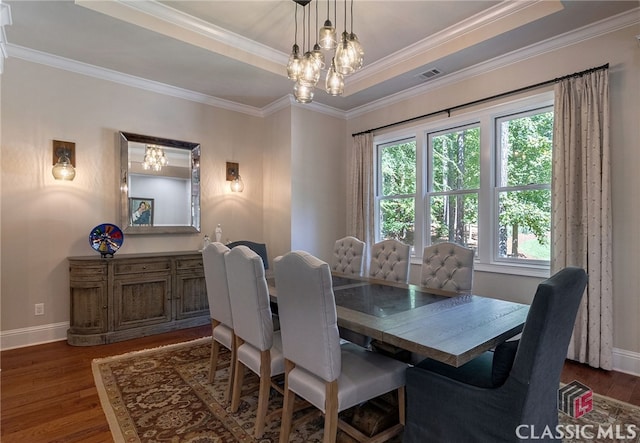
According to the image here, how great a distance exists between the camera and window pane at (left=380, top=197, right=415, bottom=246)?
14.4ft

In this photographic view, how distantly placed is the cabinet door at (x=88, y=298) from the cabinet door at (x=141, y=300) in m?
0.11

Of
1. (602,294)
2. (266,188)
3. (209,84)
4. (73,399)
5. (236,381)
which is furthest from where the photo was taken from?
(266,188)

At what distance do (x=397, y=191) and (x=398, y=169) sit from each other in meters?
0.31

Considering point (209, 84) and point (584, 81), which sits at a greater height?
point (209, 84)

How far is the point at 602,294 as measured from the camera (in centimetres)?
269

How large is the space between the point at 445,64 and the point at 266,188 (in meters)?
2.88

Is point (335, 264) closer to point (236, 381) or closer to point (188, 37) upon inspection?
point (236, 381)

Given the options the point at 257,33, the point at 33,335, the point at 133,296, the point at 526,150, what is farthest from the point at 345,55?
the point at 33,335

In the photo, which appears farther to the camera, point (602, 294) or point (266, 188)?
point (266, 188)

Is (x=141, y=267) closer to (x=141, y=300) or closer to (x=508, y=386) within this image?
(x=141, y=300)

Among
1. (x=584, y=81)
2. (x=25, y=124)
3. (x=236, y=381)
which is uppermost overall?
(x=584, y=81)

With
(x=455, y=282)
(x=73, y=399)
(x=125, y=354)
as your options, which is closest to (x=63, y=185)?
(x=125, y=354)

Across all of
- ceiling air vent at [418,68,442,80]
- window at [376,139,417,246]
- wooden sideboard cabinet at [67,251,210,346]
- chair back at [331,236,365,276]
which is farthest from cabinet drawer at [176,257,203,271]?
ceiling air vent at [418,68,442,80]

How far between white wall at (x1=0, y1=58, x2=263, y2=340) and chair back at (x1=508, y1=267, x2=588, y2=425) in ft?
13.0
